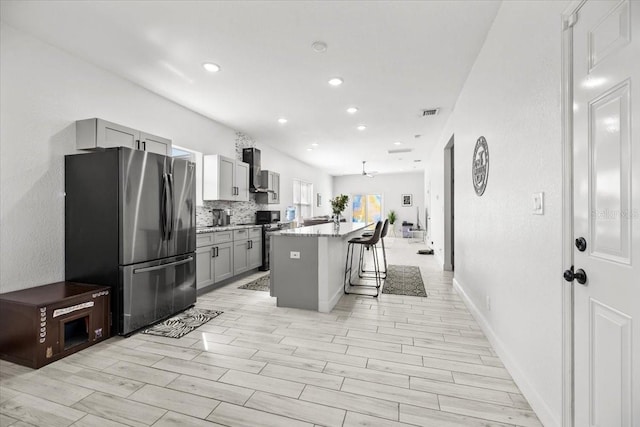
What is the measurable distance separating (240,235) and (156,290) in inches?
80.7

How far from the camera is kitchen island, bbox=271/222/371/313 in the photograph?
3457 mm

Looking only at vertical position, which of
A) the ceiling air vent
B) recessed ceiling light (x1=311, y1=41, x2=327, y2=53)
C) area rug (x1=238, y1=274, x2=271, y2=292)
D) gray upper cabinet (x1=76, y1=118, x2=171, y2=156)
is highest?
the ceiling air vent

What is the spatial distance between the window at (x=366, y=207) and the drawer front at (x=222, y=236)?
8.93 meters

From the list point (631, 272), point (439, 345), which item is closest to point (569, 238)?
point (631, 272)

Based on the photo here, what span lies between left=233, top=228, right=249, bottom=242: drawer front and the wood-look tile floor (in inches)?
77.7

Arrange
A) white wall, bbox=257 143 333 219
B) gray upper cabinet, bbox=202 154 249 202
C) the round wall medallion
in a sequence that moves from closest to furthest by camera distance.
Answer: the round wall medallion < gray upper cabinet, bbox=202 154 249 202 < white wall, bbox=257 143 333 219

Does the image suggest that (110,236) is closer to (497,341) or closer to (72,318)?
(72,318)

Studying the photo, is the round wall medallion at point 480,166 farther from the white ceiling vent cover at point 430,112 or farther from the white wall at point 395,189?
the white wall at point 395,189

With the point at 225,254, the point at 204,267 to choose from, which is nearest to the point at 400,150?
the point at 225,254

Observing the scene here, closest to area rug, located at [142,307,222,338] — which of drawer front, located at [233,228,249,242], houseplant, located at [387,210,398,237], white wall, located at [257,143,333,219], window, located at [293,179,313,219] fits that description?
drawer front, located at [233,228,249,242]

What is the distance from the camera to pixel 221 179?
4961 millimetres

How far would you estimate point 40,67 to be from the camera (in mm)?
2814

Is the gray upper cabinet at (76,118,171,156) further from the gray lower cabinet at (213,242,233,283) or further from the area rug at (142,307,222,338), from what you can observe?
the area rug at (142,307,222,338)

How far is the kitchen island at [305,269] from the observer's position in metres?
3.46
